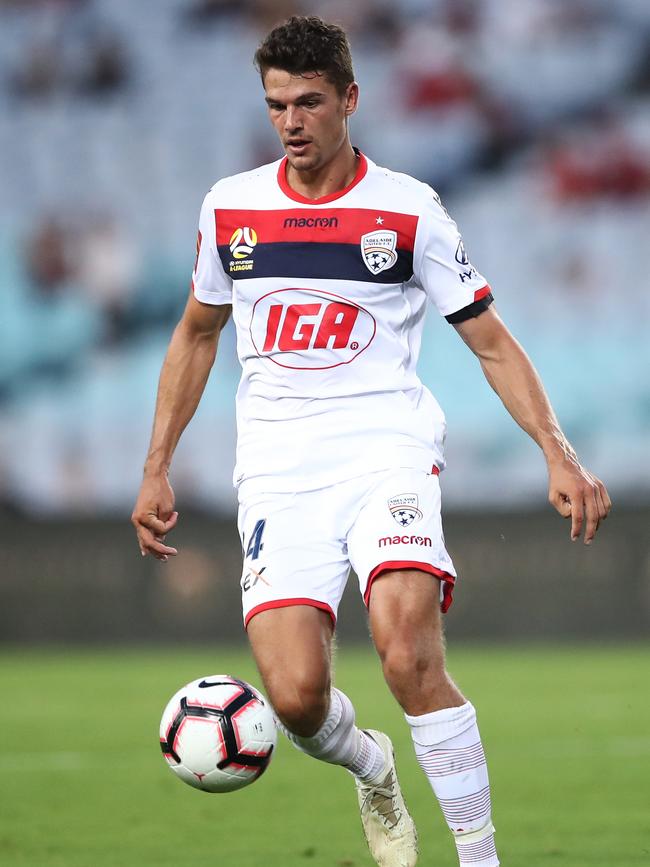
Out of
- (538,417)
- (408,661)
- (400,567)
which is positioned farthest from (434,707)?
(538,417)

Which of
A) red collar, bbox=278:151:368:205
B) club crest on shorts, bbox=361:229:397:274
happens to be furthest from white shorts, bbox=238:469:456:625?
red collar, bbox=278:151:368:205

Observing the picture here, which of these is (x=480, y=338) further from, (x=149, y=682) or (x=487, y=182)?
(x=487, y=182)

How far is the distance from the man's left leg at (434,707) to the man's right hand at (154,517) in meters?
0.75

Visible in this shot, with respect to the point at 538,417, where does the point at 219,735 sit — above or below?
below

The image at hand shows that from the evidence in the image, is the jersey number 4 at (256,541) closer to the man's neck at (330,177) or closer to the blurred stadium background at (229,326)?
the man's neck at (330,177)

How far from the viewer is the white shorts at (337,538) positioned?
409cm

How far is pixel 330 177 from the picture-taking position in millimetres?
4379

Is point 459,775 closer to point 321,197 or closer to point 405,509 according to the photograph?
point 405,509

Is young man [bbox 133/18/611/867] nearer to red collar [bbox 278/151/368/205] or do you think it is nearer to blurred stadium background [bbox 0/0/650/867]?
red collar [bbox 278/151/368/205]

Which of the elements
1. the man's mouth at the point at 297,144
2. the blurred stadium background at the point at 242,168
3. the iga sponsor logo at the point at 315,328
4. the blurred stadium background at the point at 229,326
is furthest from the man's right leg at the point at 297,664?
the blurred stadium background at the point at 242,168

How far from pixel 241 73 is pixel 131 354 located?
3.35 metres

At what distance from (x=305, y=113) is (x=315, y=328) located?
0.59 m

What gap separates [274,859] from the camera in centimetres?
484

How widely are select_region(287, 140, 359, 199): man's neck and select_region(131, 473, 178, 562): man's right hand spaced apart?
0.95m
